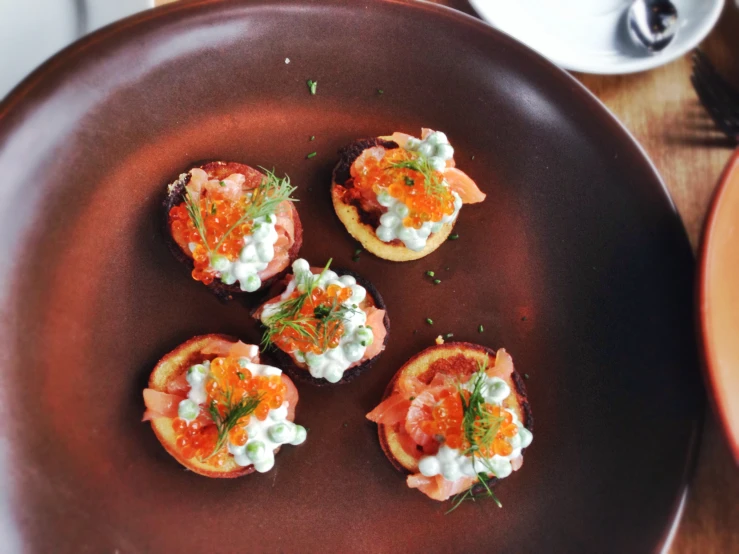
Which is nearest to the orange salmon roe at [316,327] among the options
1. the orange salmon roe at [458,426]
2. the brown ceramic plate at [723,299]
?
the orange salmon roe at [458,426]

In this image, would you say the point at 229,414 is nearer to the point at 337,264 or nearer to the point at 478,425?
the point at 337,264

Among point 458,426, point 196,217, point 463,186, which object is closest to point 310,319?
point 196,217

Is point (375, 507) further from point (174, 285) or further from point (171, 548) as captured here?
point (174, 285)

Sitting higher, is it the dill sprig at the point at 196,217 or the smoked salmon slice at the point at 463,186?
the dill sprig at the point at 196,217

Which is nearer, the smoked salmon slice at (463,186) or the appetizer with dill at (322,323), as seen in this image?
the appetizer with dill at (322,323)

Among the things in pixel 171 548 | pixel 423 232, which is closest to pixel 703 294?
pixel 423 232

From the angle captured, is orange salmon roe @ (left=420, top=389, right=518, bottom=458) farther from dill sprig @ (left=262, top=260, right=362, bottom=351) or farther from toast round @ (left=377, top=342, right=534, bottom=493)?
dill sprig @ (left=262, top=260, right=362, bottom=351)

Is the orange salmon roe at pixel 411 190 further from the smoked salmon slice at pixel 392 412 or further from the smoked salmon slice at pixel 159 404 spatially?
the smoked salmon slice at pixel 159 404
